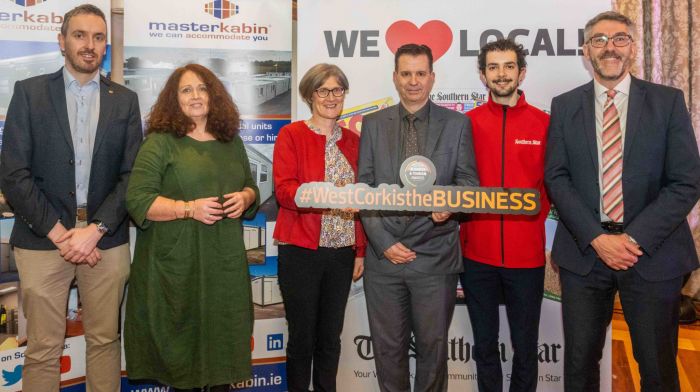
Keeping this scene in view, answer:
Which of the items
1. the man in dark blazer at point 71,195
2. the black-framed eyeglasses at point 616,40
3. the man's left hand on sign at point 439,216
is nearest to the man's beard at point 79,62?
the man in dark blazer at point 71,195

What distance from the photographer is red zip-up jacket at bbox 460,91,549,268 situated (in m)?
2.54

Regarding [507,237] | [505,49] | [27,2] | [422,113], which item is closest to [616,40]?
[505,49]

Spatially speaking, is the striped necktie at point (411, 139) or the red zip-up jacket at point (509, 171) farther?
the red zip-up jacket at point (509, 171)

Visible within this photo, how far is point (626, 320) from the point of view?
225cm

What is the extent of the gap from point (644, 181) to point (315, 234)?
153cm

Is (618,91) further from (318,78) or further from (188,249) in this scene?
(188,249)

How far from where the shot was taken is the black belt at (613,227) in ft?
7.25

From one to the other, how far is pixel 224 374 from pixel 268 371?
96cm

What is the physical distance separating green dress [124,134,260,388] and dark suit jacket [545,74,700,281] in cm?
156

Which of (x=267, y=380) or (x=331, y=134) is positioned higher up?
(x=331, y=134)

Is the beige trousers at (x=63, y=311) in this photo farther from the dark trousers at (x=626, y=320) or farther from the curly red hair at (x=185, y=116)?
the dark trousers at (x=626, y=320)

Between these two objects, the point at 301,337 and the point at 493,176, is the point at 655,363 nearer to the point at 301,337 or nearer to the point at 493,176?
the point at 493,176

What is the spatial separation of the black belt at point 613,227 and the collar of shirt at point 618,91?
21.6 inches

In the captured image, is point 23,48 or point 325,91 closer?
point 325,91
